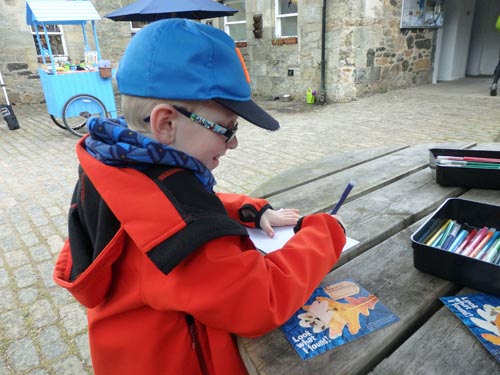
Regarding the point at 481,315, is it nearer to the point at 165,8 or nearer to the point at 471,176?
the point at 471,176

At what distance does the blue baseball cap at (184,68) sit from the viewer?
2.56 feet

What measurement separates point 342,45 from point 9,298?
23.0 feet

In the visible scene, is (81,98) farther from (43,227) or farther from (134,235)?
(134,235)

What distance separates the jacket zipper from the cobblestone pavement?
1.08 m

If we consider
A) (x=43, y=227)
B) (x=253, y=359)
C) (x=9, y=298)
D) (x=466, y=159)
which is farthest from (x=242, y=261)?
(x=43, y=227)

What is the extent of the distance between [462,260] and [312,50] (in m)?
7.82

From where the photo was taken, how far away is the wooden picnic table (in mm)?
684

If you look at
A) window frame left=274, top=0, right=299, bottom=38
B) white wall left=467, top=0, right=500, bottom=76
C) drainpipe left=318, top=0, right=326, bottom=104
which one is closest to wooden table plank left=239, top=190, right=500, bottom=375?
drainpipe left=318, top=0, right=326, bottom=104

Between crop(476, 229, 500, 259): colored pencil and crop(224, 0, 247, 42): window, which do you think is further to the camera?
crop(224, 0, 247, 42): window

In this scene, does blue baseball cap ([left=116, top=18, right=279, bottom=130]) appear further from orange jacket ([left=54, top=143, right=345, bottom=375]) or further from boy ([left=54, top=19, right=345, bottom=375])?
orange jacket ([left=54, top=143, right=345, bottom=375])

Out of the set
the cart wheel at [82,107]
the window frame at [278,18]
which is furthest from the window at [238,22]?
the cart wheel at [82,107]

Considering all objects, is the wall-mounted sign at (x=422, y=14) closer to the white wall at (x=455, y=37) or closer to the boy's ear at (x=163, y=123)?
the white wall at (x=455, y=37)


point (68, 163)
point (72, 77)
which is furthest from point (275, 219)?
point (72, 77)

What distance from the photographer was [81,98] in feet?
18.4
